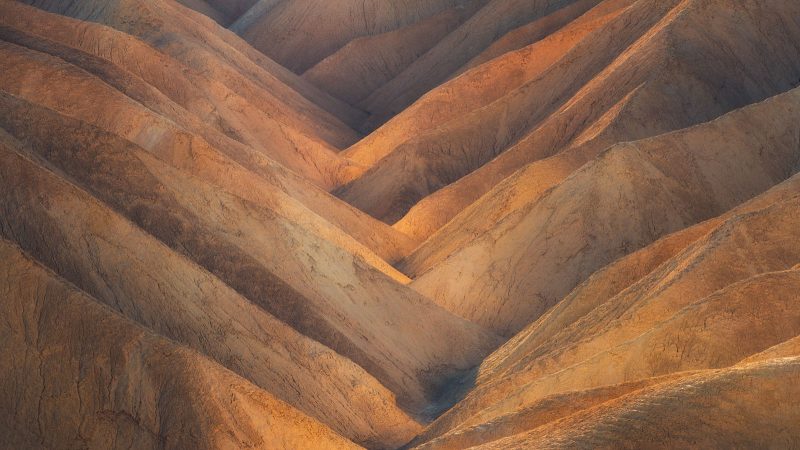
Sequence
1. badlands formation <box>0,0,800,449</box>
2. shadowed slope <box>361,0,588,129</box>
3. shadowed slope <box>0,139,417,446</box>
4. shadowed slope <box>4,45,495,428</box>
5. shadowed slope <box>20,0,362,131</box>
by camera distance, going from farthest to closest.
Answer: shadowed slope <box>361,0,588,129</box>
shadowed slope <box>20,0,362,131</box>
shadowed slope <box>4,45,495,428</box>
shadowed slope <box>0,139,417,446</box>
badlands formation <box>0,0,800,449</box>

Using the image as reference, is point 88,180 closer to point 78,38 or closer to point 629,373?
point 629,373

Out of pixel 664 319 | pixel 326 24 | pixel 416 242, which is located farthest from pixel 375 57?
pixel 664 319

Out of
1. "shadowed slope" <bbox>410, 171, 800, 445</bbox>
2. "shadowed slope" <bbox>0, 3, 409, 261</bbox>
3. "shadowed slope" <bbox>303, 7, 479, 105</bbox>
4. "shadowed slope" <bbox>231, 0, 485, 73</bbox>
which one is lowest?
"shadowed slope" <bbox>410, 171, 800, 445</bbox>

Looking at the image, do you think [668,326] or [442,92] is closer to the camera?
[668,326]

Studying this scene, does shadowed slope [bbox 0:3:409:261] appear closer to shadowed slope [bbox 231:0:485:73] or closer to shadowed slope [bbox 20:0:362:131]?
shadowed slope [bbox 20:0:362:131]

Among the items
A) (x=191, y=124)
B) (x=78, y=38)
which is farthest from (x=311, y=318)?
(x=78, y=38)

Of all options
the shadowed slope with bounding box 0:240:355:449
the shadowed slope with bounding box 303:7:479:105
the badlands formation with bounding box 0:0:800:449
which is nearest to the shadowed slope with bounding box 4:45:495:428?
the badlands formation with bounding box 0:0:800:449

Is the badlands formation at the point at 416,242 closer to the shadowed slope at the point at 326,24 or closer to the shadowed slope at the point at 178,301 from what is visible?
the shadowed slope at the point at 178,301

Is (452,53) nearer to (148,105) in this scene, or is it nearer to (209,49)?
(209,49)
